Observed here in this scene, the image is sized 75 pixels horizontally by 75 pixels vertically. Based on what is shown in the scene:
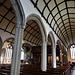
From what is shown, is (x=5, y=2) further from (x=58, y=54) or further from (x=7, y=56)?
(x=7, y=56)

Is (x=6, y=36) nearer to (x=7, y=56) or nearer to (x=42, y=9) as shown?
(x=42, y=9)

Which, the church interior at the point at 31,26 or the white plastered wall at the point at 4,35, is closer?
the church interior at the point at 31,26

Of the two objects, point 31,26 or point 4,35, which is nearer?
point 4,35

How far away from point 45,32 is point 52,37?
11.7 feet

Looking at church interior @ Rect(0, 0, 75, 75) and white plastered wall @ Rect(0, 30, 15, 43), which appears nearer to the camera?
church interior @ Rect(0, 0, 75, 75)

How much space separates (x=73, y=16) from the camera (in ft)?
41.3

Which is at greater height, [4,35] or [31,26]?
[31,26]

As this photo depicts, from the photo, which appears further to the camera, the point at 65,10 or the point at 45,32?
the point at 65,10

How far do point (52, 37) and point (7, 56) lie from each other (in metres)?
12.7

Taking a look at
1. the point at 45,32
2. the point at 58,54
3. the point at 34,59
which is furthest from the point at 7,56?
the point at 45,32

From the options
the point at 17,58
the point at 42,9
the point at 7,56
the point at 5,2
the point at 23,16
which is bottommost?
the point at 7,56

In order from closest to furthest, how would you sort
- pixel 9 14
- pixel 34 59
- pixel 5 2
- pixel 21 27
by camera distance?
1. pixel 21 27
2. pixel 5 2
3. pixel 9 14
4. pixel 34 59

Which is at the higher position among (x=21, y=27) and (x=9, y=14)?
(x=9, y=14)

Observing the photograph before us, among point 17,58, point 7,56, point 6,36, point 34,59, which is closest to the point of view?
point 17,58
